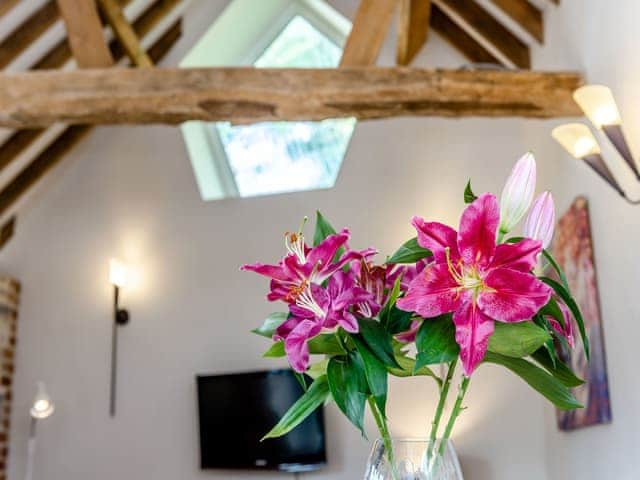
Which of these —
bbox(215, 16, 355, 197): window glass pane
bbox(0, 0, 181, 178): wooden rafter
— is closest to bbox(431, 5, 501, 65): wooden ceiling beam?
bbox(215, 16, 355, 197): window glass pane

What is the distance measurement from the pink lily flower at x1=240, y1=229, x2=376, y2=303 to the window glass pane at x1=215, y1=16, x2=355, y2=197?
179 inches

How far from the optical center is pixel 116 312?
205 inches

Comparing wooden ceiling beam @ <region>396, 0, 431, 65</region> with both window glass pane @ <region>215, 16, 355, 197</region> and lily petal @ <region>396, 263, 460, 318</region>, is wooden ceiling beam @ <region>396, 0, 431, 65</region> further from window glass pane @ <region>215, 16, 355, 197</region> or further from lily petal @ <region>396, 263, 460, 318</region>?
lily petal @ <region>396, 263, 460, 318</region>

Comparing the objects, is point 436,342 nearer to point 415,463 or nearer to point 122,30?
point 415,463

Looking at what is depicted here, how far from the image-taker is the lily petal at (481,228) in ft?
2.48

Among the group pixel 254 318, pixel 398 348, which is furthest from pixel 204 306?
pixel 398 348

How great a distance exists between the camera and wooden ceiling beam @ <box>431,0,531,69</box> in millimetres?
4461

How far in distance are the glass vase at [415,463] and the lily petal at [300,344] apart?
0.45 feet

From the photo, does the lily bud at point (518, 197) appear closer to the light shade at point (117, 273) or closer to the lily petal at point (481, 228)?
the lily petal at point (481, 228)

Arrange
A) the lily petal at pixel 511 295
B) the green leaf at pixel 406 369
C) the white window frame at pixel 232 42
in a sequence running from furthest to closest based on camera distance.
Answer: the white window frame at pixel 232 42 < the green leaf at pixel 406 369 < the lily petal at pixel 511 295

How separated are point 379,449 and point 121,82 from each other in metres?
2.93

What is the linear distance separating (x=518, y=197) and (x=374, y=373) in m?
0.23

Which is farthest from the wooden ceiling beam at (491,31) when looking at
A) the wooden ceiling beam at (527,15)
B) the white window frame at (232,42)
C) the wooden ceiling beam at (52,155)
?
the wooden ceiling beam at (52,155)

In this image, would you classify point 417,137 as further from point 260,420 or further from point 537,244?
point 537,244
